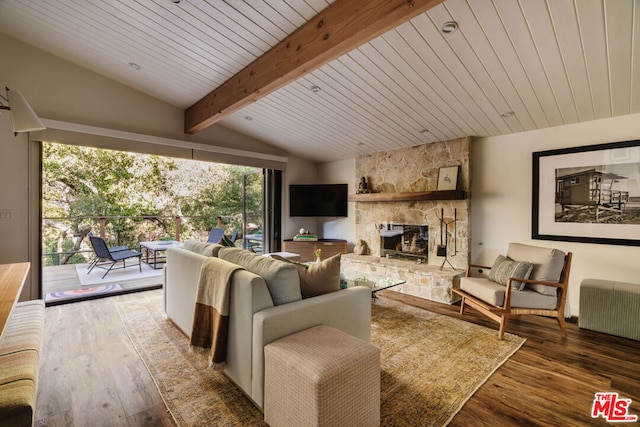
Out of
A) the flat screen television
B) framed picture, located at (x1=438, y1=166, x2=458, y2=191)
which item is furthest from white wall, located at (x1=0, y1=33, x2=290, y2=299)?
framed picture, located at (x1=438, y1=166, x2=458, y2=191)

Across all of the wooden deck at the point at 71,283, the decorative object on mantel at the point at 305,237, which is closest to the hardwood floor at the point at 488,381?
the wooden deck at the point at 71,283

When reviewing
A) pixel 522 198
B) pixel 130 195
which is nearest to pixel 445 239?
pixel 522 198

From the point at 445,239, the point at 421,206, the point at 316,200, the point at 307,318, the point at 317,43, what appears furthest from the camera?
the point at 316,200

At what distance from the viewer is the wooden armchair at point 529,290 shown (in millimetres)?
2816

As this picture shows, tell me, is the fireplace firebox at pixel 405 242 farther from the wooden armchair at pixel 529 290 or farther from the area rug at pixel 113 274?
the area rug at pixel 113 274

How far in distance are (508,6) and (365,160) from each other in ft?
11.5

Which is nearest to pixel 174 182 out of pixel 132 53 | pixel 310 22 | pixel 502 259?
pixel 132 53

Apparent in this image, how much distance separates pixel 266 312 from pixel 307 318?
277mm

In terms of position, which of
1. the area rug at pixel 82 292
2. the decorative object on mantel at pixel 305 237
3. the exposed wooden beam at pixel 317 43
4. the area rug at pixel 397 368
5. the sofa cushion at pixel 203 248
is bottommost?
the area rug at pixel 397 368

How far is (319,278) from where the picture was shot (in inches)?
80.6

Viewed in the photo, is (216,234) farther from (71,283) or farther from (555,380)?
(555,380)

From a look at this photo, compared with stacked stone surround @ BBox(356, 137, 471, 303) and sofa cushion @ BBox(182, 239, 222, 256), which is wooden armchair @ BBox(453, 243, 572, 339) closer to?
stacked stone surround @ BBox(356, 137, 471, 303)

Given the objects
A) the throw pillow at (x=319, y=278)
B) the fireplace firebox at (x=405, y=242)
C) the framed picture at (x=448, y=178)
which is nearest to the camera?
the throw pillow at (x=319, y=278)

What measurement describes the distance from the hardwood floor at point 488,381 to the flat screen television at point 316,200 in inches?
136
